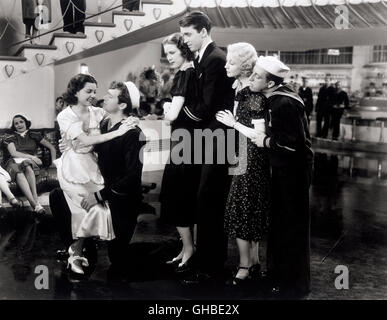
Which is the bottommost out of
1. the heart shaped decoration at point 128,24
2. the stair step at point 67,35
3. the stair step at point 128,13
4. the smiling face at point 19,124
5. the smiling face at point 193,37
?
the smiling face at point 19,124

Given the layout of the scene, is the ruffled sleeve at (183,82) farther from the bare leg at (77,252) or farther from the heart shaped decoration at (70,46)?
the heart shaped decoration at (70,46)

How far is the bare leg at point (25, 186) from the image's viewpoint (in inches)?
161

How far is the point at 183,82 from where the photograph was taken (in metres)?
2.73

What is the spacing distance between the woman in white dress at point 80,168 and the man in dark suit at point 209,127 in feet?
1.77

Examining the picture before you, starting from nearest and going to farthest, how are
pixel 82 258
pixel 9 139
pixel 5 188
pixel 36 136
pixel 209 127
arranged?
pixel 209 127
pixel 82 258
pixel 5 188
pixel 9 139
pixel 36 136

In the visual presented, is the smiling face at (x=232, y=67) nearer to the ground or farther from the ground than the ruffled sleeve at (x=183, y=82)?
farther from the ground

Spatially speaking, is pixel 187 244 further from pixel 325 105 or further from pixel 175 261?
pixel 325 105

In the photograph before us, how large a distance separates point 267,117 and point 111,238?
1127 millimetres

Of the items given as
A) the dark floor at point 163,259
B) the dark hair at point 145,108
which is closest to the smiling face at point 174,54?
the dark floor at point 163,259

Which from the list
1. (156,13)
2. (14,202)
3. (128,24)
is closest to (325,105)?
(156,13)

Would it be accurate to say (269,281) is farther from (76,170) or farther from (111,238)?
(76,170)

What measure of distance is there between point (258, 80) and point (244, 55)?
17 cm

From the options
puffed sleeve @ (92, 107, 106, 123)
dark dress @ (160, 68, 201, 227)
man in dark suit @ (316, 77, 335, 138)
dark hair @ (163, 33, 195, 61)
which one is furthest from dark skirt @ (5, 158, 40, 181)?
man in dark suit @ (316, 77, 335, 138)

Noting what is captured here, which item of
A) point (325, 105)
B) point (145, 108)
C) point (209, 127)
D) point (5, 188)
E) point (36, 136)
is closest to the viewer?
point (209, 127)
